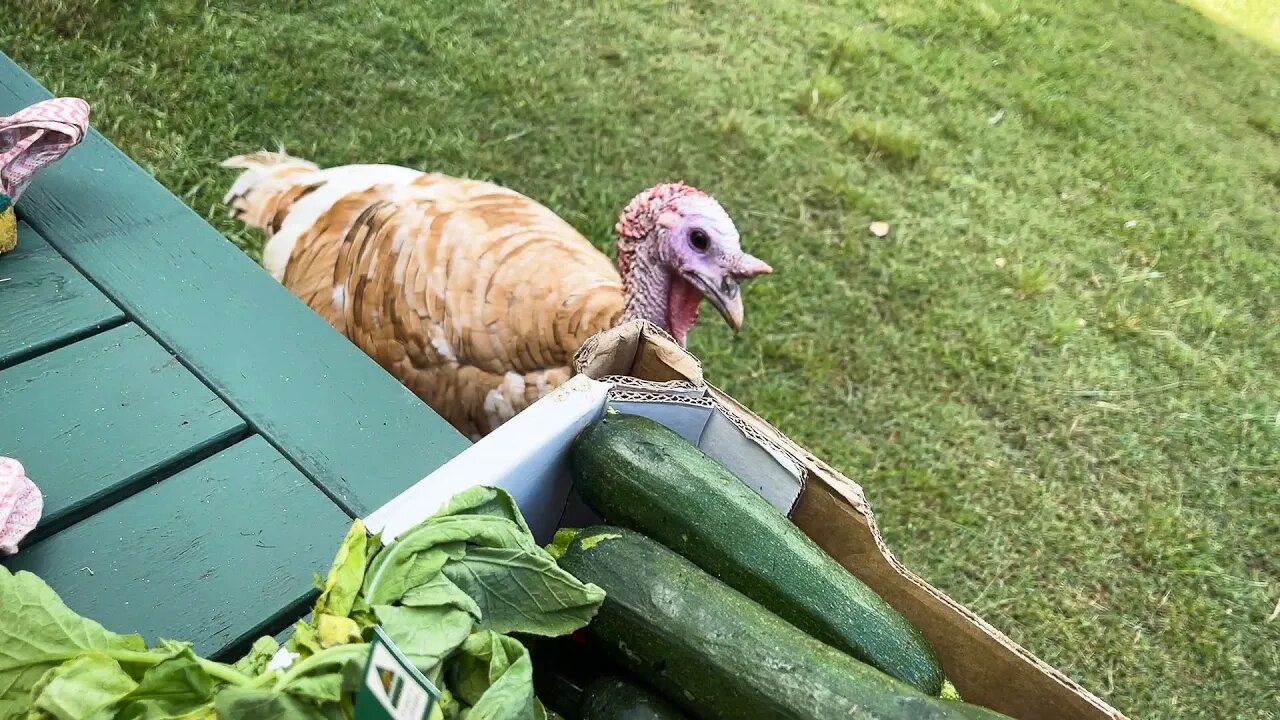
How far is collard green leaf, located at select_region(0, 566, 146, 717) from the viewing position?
1.96 ft

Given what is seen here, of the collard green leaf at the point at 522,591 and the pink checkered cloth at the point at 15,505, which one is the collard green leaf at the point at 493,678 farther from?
the pink checkered cloth at the point at 15,505

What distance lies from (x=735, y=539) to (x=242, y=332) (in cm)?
64

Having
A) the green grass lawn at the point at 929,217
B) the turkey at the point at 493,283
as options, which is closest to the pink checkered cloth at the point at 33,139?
the turkey at the point at 493,283

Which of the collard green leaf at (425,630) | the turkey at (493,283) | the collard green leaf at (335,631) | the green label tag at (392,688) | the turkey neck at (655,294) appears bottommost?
the turkey at (493,283)

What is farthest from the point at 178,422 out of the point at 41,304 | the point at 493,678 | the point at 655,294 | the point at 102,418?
the point at 655,294

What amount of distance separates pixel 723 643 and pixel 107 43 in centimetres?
265

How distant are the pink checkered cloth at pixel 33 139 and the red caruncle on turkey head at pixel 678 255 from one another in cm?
87

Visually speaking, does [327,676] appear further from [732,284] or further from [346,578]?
[732,284]

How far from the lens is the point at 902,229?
8.63ft

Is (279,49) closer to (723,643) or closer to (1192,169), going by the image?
(723,643)

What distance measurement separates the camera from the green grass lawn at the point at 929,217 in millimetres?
1967

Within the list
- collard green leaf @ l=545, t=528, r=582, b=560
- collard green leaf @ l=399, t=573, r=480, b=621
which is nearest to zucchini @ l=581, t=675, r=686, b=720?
collard green leaf @ l=545, t=528, r=582, b=560

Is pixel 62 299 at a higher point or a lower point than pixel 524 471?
lower

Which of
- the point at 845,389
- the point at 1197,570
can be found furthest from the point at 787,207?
the point at 1197,570
